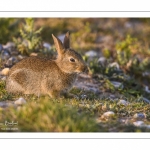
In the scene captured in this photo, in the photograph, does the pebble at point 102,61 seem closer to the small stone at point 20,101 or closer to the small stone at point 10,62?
the small stone at point 10,62

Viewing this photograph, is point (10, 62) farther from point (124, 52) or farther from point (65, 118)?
point (65, 118)

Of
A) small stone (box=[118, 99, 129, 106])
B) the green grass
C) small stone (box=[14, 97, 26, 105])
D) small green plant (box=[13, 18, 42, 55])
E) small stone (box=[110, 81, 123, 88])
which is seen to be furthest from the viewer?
small green plant (box=[13, 18, 42, 55])

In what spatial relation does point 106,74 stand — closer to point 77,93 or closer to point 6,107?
point 77,93

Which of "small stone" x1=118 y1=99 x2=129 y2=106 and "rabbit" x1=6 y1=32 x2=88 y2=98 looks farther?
"rabbit" x1=6 y1=32 x2=88 y2=98

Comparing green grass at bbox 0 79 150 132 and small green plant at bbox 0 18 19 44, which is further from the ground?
small green plant at bbox 0 18 19 44

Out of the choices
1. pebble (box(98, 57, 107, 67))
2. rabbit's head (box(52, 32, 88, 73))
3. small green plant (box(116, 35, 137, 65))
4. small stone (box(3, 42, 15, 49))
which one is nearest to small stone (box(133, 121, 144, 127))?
rabbit's head (box(52, 32, 88, 73))

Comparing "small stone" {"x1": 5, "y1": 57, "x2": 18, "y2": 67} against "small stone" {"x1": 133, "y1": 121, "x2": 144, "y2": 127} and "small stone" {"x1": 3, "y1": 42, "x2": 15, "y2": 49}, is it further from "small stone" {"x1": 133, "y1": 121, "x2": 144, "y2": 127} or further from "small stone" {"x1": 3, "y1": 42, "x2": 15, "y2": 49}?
"small stone" {"x1": 133, "y1": 121, "x2": 144, "y2": 127}

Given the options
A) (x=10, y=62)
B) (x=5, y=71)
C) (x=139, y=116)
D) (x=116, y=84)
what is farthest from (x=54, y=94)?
(x=116, y=84)
